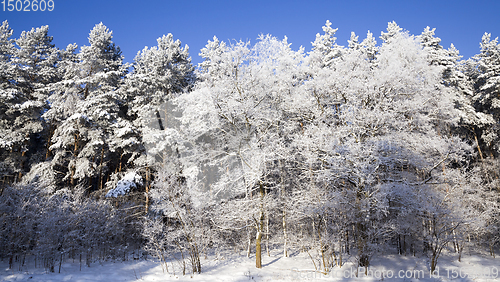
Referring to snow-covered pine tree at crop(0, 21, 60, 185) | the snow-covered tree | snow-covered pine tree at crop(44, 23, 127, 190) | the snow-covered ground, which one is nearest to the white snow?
snow-covered pine tree at crop(44, 23, 127, 190)

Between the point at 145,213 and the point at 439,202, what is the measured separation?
16.0 meters

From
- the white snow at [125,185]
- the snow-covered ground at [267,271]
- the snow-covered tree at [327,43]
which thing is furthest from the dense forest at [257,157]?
the snow-covered tree at [327,43]

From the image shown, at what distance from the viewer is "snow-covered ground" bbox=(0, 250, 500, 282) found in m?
9.89

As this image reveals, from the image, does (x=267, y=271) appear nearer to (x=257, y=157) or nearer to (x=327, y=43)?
(x=257, y=157)

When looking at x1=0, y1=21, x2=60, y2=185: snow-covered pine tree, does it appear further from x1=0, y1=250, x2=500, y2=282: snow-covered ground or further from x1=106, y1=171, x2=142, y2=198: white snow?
x1=0, y1=250, x2=500, y2=282: snow-covered ground

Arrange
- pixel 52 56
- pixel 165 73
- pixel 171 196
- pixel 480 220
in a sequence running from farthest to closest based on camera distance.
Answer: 1. pixel 52 56
2. pixel 165 73
3. pixel 480 220
4. pixel 171 196

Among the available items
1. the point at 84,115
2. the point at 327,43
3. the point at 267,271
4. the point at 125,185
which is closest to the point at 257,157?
the point at 267,271

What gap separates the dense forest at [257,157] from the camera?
11422 millimetres

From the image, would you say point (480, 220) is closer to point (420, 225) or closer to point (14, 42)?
point (420, 225)

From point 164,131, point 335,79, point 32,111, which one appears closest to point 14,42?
point 32,111

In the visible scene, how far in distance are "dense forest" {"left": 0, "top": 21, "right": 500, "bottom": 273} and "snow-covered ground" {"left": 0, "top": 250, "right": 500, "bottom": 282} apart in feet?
2.13

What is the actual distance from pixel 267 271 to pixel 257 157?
5493mm

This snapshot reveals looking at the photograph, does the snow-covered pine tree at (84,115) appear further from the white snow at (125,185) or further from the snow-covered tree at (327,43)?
the snow-covered tree at (327,43)

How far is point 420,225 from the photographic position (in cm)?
1430
